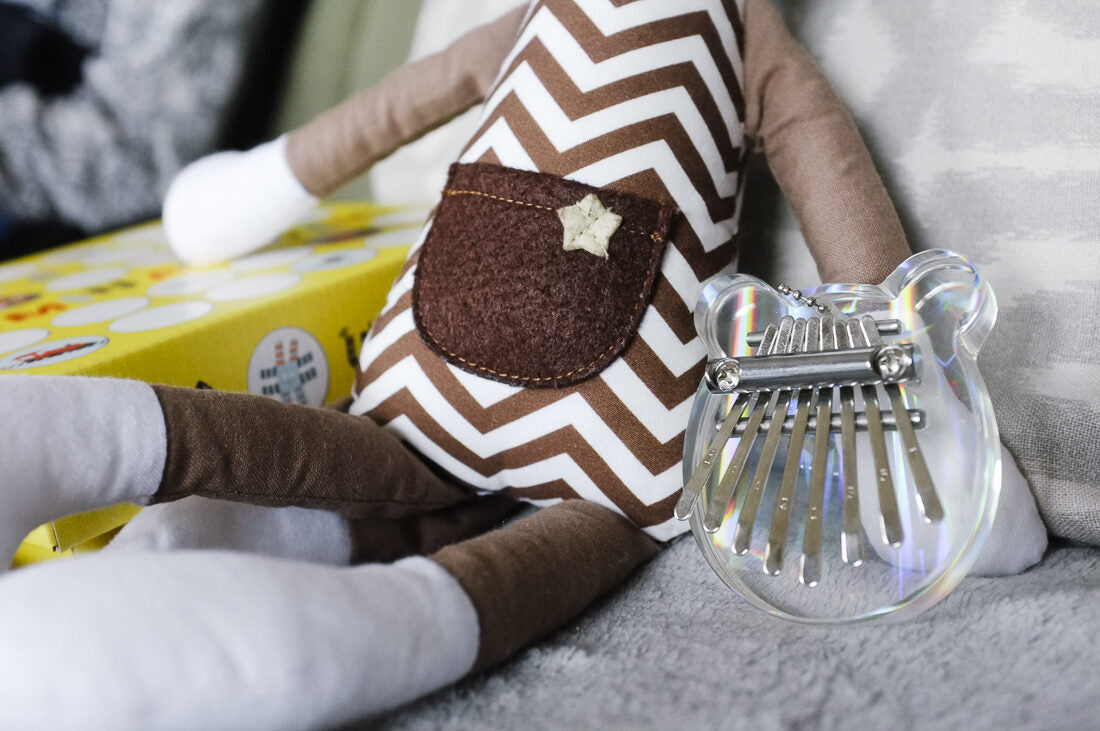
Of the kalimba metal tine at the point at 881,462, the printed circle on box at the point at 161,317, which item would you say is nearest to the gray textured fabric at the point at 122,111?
the printed circle on box at the point at 161,317

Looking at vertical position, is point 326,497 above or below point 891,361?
below

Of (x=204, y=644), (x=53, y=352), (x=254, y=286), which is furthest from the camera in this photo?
(x=254, y=286)

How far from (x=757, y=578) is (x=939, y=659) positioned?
0.07 meters

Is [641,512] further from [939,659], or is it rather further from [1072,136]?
[1072,136]

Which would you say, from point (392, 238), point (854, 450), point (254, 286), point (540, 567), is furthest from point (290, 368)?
point (854, 450)

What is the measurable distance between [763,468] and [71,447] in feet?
0.94

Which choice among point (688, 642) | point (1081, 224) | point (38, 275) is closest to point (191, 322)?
point (38, 275)

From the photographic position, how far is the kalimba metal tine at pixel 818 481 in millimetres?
340

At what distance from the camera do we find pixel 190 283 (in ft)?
2.18

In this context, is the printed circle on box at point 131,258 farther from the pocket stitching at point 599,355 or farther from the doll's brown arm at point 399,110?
the pocket stitching at point 599,355

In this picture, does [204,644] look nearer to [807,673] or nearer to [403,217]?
[807,673]

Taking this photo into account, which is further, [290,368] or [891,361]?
[290,368]

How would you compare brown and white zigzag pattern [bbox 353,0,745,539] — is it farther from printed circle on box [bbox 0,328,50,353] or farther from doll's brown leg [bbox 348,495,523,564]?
printed circle on box [bbox 0,328,50,353]

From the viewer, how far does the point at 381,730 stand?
0.36 meters
